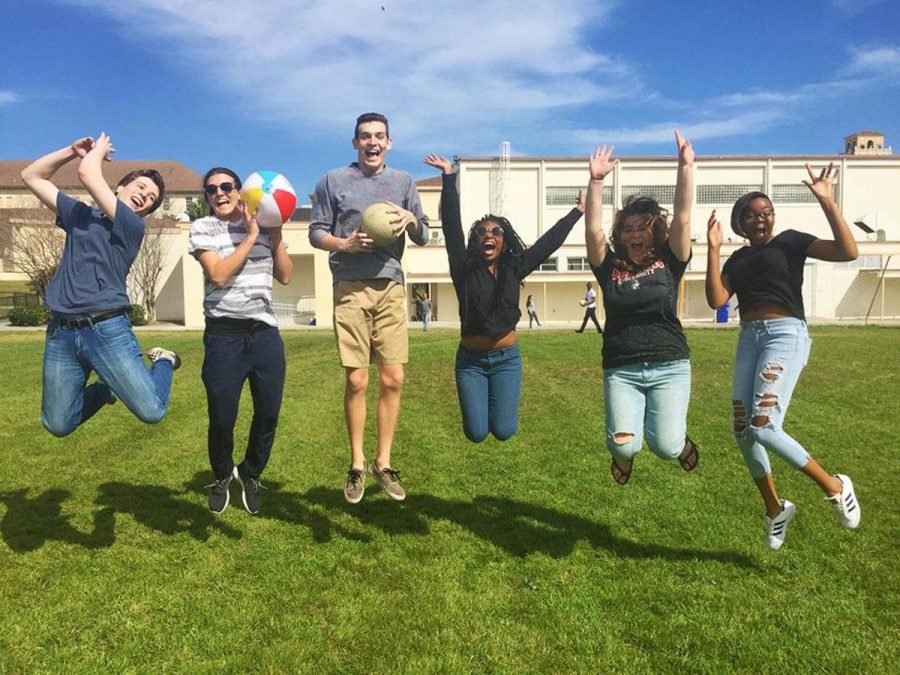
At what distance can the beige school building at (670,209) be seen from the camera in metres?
51.1

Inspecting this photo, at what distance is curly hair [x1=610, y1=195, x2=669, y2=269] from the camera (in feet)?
17.7

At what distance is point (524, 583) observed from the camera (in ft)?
16.0

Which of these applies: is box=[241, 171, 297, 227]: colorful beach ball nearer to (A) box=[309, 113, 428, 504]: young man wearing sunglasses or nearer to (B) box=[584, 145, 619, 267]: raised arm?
(A) box=[309, 113, 428, 504]: young man wearing sunglasses

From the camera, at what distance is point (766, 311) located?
5.35 metres

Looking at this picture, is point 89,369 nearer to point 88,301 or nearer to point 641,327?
point 88,301

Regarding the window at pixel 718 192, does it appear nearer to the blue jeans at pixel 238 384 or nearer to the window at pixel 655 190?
the window at pixel 655 190

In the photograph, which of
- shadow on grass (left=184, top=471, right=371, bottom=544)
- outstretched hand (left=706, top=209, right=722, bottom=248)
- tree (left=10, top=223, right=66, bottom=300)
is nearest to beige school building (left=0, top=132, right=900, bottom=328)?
tree (left=10, top=223, right=66, bottom=300)

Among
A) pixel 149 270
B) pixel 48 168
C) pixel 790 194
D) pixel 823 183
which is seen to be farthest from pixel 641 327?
pixel 790 194

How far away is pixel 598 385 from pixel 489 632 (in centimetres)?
1108

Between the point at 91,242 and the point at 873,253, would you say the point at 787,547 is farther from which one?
the point at 873,253

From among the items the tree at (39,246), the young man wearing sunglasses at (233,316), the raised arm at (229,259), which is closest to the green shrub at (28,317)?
the tree at (39,246)

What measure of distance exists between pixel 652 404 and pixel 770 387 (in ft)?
3.01

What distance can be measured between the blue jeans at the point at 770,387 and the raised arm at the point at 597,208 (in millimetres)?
1406

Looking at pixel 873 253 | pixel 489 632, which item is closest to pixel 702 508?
pixel 489 632
